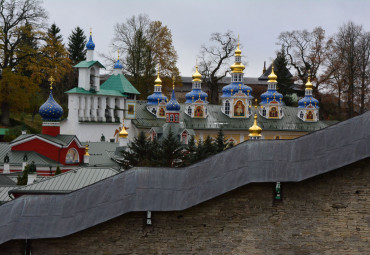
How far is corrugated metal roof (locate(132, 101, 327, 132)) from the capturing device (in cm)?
4849

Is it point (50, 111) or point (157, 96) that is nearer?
point (50, 111)

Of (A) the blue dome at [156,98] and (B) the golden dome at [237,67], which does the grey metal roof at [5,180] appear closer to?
(A) the blue dome at [156,98]

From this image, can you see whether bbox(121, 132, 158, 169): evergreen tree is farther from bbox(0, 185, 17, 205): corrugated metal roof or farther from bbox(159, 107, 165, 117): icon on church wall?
bbox(159, 107, 165, 117): icon on church wall

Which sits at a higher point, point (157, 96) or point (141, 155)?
point (157, 96)

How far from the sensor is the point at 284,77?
2425 inches

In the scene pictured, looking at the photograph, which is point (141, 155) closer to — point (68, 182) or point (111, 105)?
point (68, 182)

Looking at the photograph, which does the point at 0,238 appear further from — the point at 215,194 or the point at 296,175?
the point at 296,175

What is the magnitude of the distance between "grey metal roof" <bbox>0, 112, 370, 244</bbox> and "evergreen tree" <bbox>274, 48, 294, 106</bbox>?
53.4 metres

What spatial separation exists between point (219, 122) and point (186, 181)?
41461mm

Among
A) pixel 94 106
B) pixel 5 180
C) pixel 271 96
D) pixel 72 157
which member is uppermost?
pixel 271 96

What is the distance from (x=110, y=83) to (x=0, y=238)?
41.4 m

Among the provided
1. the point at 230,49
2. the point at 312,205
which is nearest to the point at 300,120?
the point at 230,49

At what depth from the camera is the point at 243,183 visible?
25.6ft

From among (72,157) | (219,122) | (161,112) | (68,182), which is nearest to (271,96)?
(219,122)
